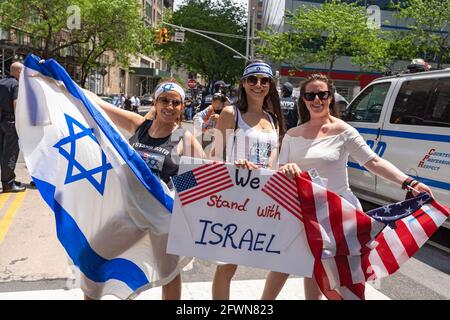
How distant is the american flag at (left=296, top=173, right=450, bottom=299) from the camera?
2.68 m

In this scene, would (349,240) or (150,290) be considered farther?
(150,290)

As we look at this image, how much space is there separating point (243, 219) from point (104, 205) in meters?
0.85

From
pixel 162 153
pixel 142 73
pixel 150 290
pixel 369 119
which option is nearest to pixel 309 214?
pixel 162 153

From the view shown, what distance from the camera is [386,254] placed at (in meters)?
2.78

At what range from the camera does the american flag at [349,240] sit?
8.79 feet

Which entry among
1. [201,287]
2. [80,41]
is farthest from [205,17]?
[201,287]

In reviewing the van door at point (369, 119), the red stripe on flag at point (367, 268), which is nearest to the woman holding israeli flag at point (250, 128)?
the red stripe on flag at point (367, 268)

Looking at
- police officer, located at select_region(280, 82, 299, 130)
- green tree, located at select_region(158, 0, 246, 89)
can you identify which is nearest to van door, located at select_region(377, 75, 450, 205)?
police officer, located at select_region(280, 82, 299, 130)

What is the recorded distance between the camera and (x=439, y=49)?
68.3 feet

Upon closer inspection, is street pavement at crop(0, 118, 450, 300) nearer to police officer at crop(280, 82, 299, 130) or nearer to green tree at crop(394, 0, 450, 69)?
police officer at crop(280, 82, 299, 130)

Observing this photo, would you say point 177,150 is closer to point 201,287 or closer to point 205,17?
point 201,287

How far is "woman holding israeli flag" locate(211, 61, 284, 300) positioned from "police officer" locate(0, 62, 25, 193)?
16.8 ft

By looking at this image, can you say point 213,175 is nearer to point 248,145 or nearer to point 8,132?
point 248,145

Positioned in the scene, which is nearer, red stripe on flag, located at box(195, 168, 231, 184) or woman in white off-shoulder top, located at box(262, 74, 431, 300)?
red stripe on flag, located at box(195, 168, 231, 184)
